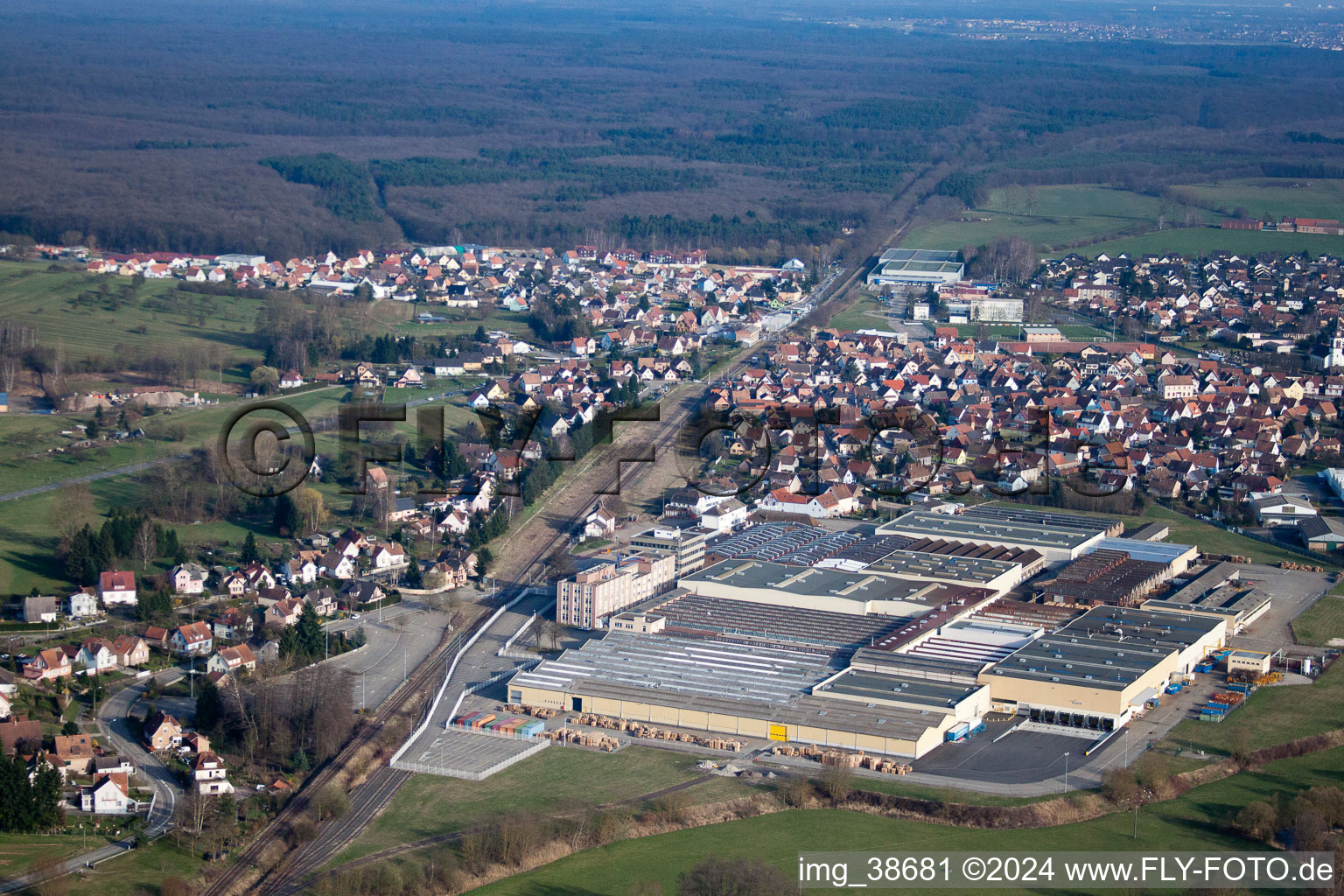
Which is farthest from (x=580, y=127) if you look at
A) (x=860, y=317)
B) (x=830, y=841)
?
(x=830, y=841)

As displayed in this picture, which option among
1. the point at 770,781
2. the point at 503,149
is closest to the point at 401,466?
the point at 770,781

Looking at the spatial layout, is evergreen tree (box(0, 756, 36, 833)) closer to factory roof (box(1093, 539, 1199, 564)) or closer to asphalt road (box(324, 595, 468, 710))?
asphalt road (box(324, 595, 468, 710))

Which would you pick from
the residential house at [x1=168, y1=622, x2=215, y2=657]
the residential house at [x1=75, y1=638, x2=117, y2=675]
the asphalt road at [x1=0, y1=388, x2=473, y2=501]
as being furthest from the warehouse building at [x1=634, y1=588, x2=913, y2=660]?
the asphalt road at [x1=0, y1=388, x2=473, y2=501]

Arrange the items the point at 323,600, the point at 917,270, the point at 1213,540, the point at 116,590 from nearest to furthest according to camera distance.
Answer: the point at 116,590, the point at 323,600, the point at 1213,540, the point at 917,270

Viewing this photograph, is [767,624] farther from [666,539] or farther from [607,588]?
[666,539]

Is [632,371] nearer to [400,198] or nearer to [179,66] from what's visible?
[400,198]

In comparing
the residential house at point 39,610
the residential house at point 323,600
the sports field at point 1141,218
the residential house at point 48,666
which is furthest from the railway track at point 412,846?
the sports field at point 1141,218
